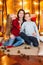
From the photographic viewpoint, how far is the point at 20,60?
2479 mm

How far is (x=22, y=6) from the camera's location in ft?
13.6

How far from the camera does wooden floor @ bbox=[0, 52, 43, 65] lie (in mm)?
2338

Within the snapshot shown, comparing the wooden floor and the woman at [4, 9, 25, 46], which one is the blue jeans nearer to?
the woman at [4, 9, 25, 46]

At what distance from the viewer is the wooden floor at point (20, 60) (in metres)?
2.34

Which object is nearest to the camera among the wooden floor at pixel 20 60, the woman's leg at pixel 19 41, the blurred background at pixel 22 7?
the wooden floor at pixel 20 60

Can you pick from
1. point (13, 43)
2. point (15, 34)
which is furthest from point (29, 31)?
point (13, 43)

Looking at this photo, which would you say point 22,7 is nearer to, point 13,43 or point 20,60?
point 13,43

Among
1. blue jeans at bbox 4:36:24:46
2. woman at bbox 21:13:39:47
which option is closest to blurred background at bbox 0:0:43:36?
woman at bbox 21:13:39:47

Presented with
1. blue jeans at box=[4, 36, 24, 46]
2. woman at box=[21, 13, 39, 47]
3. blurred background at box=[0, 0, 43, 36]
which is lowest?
blue jeans at box=[4, 36, 24, 46]

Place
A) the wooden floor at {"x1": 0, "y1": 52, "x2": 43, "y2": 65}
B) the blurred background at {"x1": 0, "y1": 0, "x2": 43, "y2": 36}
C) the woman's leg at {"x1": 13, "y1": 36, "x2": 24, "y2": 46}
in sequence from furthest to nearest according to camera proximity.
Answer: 1. the blurred background at {"x1": 0, "y1": 0, "x2": 43, "y2": 36}
2. the woman's leg at {"x1": 13, "y1": 36, "x2": 24, "y2": 46}
3. the wooden floor at {"x1": 0, "y1": 52, "x2": 43, "y2": 65}

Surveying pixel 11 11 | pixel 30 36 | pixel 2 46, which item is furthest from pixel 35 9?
pixel 2 46

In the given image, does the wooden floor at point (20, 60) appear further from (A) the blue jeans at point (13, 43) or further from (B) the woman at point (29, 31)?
(B) the woman at point (29, 31)

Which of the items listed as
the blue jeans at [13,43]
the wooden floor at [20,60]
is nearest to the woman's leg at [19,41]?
the blue jeans at [13,43]

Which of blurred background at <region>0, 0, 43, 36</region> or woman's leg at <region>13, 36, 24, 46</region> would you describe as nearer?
woman's leg at <region>13, 36, 24, 46</region>
